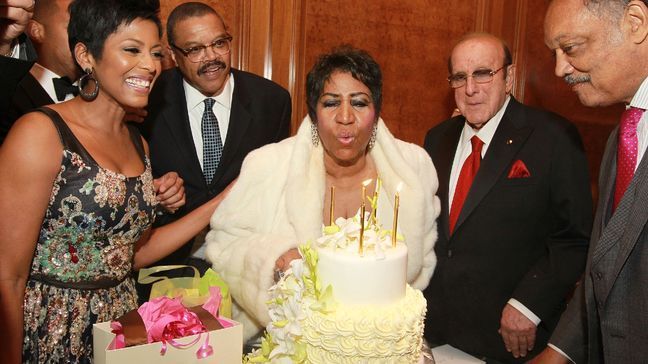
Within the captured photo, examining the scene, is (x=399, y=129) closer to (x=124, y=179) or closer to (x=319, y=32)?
(x=319, y=32)

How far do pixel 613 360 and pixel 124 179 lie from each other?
154cm

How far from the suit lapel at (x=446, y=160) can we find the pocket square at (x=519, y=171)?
0.29 meters

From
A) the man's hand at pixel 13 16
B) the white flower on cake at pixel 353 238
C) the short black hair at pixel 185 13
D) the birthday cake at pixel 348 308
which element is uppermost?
the short black hair at pixel 185 13

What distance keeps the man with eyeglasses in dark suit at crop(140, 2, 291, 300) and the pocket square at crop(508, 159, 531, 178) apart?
3.86 feet

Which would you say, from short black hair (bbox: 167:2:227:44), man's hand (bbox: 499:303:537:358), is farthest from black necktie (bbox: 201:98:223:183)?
man's hand (bbox: 499:303:537:358)

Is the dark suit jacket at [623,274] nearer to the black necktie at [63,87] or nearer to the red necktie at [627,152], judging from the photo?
the red necktie at [627,152]

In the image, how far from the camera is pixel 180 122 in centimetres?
289

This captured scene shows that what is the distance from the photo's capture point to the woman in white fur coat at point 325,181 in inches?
91.0

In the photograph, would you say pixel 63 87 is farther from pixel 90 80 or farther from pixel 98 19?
pixel 98 19

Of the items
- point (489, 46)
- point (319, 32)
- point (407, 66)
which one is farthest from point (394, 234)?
point (407, 66)

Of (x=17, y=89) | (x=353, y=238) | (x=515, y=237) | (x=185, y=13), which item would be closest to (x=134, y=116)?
(x=17, y=89)

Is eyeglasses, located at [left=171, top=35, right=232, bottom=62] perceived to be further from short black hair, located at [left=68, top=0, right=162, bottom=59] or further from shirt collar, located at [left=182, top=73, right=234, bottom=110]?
short black hair, located at [left=68, top=0, right=162, bottom=59]

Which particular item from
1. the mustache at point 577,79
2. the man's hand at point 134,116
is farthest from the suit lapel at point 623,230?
the man's hand at point 134,116

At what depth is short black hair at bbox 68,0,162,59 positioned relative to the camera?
1.96 m
